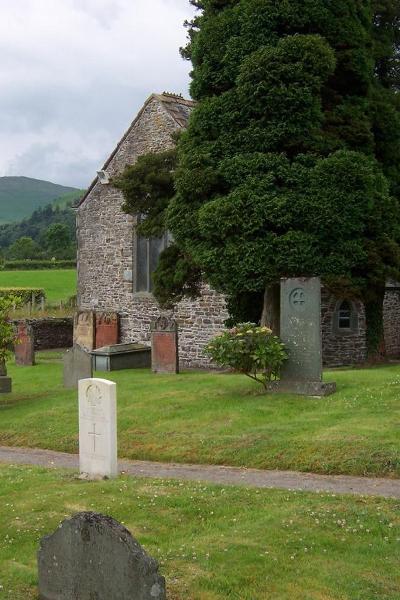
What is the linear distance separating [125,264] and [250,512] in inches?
880

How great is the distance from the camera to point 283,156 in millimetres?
18891

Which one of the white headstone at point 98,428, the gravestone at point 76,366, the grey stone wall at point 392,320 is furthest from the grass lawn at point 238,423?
the grey stone wall at point 392,320

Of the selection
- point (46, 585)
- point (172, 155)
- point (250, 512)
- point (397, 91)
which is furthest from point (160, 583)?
point (397, 91)

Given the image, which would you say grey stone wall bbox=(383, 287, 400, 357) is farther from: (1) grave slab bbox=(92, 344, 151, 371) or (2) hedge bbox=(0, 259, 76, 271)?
(2) hedge bbox=(0, 259, 76, 271)

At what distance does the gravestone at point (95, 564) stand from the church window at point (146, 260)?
23.1 m

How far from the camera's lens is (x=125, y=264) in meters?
30.0

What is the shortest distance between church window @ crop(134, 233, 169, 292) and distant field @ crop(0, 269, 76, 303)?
27.7 m

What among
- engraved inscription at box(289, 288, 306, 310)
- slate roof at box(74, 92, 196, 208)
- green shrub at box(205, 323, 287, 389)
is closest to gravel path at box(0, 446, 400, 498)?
green shrub at box(205, 323, 287, 389)

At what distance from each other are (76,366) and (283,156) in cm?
726

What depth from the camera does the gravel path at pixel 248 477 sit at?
957cm

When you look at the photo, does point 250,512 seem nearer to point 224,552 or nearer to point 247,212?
point 224,552

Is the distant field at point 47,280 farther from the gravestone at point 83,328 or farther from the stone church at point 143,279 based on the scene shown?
the gravestone at point 83,328

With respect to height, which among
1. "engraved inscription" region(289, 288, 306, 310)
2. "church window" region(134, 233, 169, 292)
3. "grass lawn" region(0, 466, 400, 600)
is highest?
"church window" region(134, 233, 169, 292)

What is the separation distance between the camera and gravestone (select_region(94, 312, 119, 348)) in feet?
93.8
